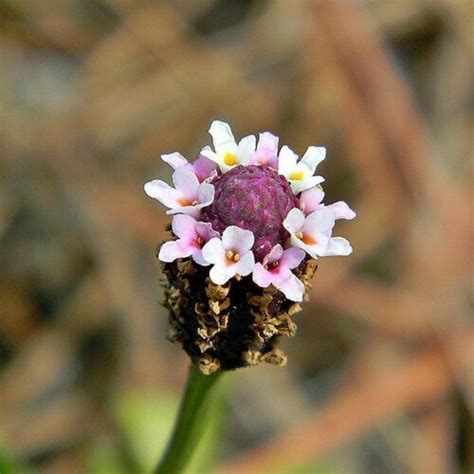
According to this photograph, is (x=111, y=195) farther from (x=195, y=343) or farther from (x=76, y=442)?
(x=195, y=343)

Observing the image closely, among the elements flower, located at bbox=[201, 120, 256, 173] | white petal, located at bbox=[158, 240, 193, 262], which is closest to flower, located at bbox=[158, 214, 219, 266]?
white petal, located at bbox=[158, 240, 193, 262]

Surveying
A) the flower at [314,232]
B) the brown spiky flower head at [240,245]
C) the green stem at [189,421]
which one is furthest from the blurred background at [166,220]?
the flower at [314,232]

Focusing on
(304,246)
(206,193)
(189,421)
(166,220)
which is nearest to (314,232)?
(304,246)

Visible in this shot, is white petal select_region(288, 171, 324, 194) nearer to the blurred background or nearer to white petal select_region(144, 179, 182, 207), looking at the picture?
white petal select_region(144, 179, 182, 207)

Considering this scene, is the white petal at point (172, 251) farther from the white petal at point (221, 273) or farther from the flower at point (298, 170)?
the flower at point (298, 170)

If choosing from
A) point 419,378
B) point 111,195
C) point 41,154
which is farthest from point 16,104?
point 419,378

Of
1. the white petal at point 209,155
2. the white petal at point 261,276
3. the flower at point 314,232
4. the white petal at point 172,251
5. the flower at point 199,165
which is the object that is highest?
the flower at point 199,165

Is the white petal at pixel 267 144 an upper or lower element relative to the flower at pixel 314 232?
upper
